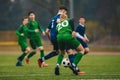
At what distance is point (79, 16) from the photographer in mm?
43000

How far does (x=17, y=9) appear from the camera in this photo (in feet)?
140

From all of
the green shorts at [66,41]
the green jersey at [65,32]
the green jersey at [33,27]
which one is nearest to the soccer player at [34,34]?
the green jersey at [33,27]

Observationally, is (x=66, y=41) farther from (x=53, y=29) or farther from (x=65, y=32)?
(x=53, y=29)

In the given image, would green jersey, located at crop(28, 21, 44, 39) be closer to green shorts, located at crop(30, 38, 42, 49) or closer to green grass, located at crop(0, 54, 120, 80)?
green shorts, located at crop(30, 38, 42, 49)

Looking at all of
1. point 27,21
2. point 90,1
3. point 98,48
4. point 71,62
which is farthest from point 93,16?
point 71,62

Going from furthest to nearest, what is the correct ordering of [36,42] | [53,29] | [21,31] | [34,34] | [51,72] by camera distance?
[21,31]
[36,42]
[34,34]
[53,29]
[51,72]

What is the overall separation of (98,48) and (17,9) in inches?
326

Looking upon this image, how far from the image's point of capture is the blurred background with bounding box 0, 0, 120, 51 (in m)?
41.2

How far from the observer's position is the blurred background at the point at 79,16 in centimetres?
4122

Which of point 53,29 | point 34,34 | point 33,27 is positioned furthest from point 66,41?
point 34,34

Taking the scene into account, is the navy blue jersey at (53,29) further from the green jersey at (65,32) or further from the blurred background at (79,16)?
the blurred background at (79,16)

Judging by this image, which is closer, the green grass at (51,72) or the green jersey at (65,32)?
the green grass at (51,72)

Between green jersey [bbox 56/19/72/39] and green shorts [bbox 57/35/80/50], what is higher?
green jersey [bbox 56/19/72/39]

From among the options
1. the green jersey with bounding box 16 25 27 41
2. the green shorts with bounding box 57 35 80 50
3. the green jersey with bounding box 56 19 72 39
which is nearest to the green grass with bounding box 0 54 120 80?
the green shorts with bounding box 57 35 80 50
